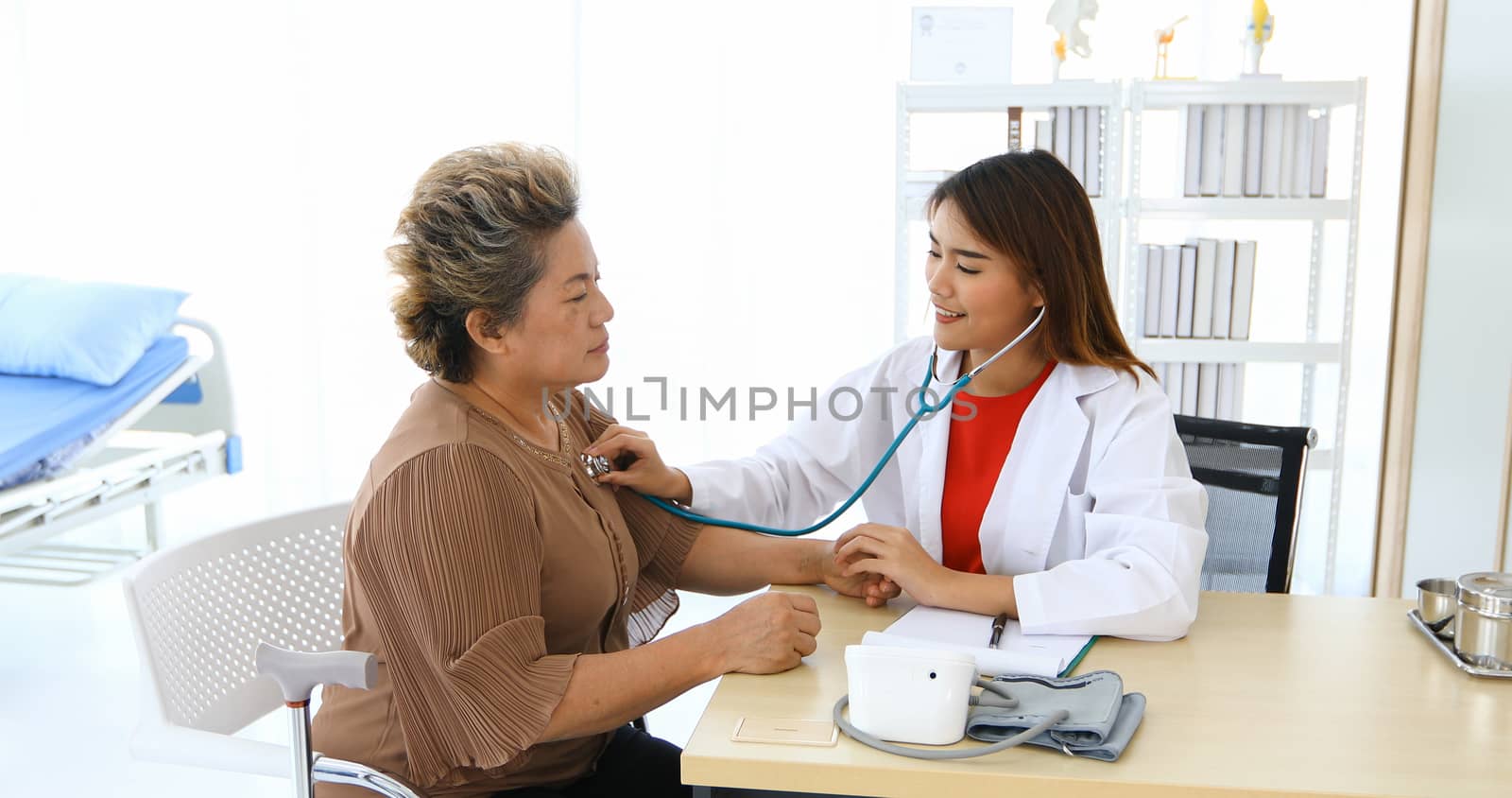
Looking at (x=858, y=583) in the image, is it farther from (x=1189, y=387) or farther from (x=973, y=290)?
(x=1189, y=387)

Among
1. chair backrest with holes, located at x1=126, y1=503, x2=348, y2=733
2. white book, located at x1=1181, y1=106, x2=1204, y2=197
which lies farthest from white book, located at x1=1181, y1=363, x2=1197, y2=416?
chair backrest with holes, located at x1=126, y1=503, x2=348, y2=733

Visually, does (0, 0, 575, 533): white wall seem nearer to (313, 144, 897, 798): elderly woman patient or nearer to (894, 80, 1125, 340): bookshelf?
(894, 80, 1125, 340): bookshelf

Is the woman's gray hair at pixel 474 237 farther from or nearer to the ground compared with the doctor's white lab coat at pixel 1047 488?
farther from the ground

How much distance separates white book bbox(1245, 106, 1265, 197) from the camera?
286cm

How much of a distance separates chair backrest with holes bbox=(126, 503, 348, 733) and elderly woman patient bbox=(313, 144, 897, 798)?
0.45 ft

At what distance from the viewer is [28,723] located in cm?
238

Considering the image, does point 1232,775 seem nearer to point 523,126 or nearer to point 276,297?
point 523,126

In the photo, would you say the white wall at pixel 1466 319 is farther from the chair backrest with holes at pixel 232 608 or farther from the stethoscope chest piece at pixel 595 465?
the chair backrest with holes at pixel 232 608

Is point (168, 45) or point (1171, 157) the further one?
point (168, 45)

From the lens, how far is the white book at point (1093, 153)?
113 inches

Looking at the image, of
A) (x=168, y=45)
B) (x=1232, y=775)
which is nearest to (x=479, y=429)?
(x=1232, y=775)

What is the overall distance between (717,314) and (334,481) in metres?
1.45

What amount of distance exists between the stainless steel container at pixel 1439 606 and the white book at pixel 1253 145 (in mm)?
1824

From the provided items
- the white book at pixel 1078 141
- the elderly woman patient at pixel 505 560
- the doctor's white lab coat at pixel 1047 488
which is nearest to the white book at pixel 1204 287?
the white book at pixel 1078 141
